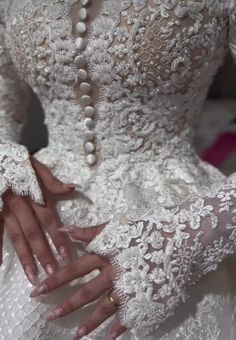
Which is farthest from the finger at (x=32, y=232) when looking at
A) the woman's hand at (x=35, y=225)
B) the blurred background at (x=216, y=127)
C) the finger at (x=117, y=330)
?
the blurred background at (x=216, y=127)

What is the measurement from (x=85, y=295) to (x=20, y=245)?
0.12 meters

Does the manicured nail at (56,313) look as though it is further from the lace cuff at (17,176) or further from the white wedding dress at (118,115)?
the lace cuff at (17,176)

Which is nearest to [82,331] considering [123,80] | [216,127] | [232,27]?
[123,80]

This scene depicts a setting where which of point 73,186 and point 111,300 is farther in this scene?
point 73,186

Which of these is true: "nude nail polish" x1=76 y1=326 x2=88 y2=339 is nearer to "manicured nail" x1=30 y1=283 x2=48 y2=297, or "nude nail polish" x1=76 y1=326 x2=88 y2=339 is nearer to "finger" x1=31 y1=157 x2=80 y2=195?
"manicured nail" x1=30 y1=283 x2=48 y2=297

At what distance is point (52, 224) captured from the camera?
29.9 inches

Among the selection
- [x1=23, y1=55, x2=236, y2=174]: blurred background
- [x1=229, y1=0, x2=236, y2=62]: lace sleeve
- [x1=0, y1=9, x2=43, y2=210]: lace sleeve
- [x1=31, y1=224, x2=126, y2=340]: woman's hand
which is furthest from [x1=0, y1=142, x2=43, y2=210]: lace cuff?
[x1=23, y1=55, x2=236, y2=174]: blurred background

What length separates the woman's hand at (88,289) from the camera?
2.20ft

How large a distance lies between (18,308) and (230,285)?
0.27m

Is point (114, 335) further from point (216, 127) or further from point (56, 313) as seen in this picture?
point (216, 127)

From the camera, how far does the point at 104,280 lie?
669mm

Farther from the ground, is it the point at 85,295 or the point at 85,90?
the point at 85,90

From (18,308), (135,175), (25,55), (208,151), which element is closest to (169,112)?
(135,175)

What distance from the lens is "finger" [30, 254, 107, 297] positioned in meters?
0.68
